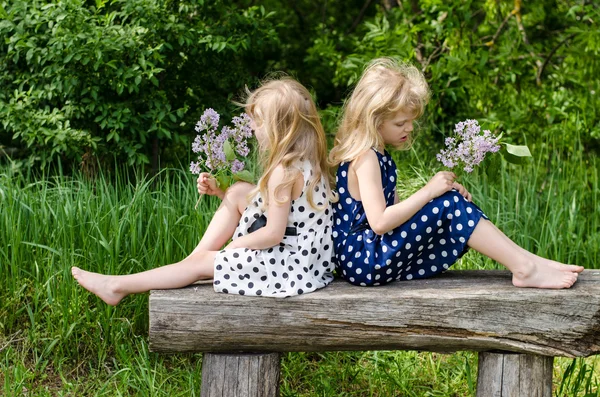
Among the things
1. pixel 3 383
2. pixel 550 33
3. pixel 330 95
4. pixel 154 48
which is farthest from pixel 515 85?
pixel 3 383

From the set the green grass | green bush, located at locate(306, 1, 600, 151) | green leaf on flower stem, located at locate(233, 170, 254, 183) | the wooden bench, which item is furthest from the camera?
green bush, located at locate(306, 1, 600, 151)

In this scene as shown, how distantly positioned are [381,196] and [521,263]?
0.53 m

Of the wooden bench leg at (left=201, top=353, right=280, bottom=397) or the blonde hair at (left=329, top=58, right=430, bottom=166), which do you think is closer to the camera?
the wooden bench leg at (left=201, top=353, right=280, bottom=397)

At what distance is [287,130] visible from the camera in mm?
2881

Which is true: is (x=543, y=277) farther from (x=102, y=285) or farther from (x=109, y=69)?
(x=109, y=69)

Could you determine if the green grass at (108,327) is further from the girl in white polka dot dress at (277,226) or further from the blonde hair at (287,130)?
the blonde hair at (287,130)

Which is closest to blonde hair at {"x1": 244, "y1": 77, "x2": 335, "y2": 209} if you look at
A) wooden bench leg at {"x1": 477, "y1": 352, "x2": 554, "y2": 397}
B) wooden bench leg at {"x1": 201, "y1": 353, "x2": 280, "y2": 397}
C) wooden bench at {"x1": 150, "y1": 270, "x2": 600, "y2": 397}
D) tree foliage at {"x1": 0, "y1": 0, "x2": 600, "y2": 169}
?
wooden bench at {"x1": 150, "y1": 270, "x2": 600, "y2": 397}

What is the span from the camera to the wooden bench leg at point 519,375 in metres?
2.77

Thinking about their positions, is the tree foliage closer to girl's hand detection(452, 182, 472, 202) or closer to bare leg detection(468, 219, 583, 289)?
girl's hand detection(452, 182, 472, 202)

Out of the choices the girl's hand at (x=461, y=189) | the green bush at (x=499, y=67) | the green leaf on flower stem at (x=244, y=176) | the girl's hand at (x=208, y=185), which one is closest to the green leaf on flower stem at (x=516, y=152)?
the girl's hand at (x=461, y=189)

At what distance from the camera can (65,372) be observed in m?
3.52

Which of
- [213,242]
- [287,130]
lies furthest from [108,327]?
Result: [287,130]

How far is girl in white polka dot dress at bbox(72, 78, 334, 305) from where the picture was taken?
111 inches

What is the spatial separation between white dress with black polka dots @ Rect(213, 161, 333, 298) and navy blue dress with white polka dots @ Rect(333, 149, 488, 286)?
67 mm
